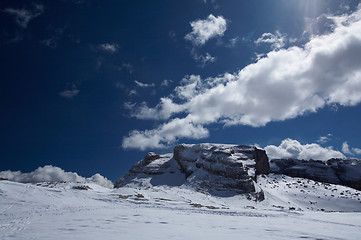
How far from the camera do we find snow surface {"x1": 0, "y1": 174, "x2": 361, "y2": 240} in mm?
9656

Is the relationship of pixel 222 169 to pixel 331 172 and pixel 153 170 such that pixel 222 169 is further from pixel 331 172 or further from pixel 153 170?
pixel 331 172

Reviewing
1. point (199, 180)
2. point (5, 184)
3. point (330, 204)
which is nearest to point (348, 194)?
point (330, 204)

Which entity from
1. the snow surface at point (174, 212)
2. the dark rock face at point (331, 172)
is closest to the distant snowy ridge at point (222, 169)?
the dark rock face at point (331, 172)

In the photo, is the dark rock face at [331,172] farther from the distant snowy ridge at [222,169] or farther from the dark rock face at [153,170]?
the dark rock face at [153,170]

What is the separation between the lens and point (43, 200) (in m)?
21.9

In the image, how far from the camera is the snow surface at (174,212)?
9656 millimetres

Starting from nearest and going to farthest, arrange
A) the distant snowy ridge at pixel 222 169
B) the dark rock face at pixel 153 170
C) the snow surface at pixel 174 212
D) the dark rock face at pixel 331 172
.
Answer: the snow surface at pixel 174 212, the distant snowy ridge at pixel 222 169, the dark rock face at pixel 153 170, the dark rock face at pixel 331 172

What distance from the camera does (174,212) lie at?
1966 cm

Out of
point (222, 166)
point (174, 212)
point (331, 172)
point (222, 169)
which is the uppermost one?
point (331, 172)

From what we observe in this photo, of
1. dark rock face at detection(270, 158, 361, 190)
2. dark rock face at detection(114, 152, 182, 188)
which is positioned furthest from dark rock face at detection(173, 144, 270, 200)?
dark rock face at detection(270, 158, 361, 190)

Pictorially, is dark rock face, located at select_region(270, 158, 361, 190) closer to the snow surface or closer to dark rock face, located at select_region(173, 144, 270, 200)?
dark rock face, located at select_region(173, 144, 270, 200)

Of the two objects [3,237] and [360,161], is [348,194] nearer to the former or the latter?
[360,161]

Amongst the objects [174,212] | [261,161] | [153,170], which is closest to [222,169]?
[261,161]

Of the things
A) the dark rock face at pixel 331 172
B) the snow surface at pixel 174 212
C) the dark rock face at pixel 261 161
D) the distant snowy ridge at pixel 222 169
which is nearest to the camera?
the snow surface at pixel 174 212
